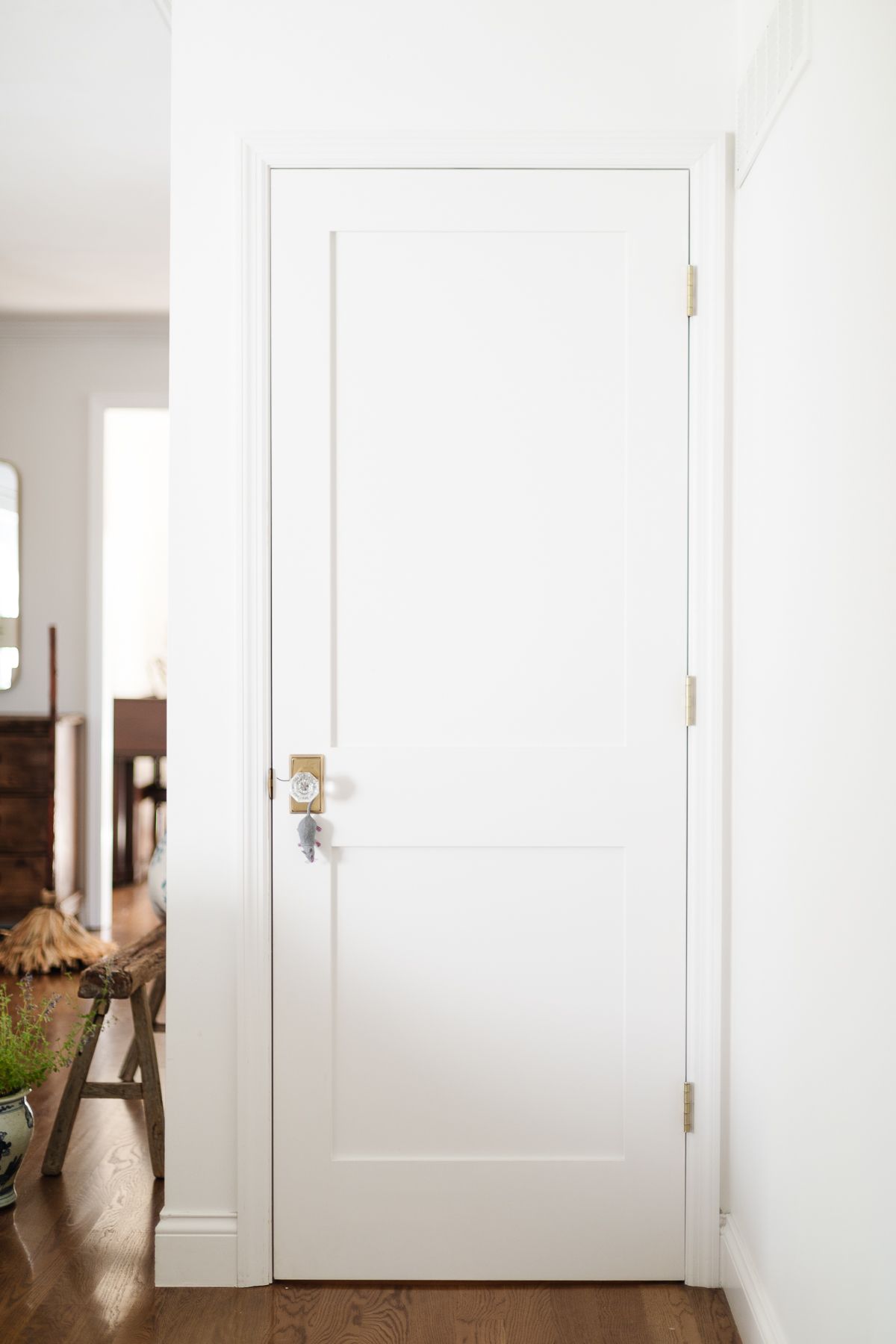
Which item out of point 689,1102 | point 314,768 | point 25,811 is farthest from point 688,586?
point 25,811

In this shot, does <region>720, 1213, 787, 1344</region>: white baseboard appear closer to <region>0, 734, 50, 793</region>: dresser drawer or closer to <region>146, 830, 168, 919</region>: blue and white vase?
<region>146, 830, 168, 919</region>: blue and white vase

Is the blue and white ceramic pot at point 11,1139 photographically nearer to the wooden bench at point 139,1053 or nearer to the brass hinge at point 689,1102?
the wooden bench at point 139,1053

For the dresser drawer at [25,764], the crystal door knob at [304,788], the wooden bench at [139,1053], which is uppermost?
the crystal door knob at [304,788]

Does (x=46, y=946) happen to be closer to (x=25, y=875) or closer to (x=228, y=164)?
(x=25, y=875)

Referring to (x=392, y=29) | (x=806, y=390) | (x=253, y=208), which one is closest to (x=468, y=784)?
(x=806, y=390)

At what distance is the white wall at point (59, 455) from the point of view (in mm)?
4648

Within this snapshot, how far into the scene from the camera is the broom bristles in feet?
13.4

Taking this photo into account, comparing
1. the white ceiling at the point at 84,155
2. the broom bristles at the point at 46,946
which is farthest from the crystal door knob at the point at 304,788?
the broom bristles at the point at 46,946

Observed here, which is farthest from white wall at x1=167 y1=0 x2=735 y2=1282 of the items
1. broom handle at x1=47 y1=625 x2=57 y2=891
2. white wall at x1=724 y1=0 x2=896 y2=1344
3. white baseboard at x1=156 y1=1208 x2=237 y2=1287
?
broom handle at x1=47 y1=625 x2=57 y2=891

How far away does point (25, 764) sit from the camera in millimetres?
4359

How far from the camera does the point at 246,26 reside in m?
1.94

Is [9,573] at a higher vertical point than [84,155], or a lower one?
lower

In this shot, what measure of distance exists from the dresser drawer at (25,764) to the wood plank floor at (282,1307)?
239 cm

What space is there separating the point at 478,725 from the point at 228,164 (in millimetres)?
1186
